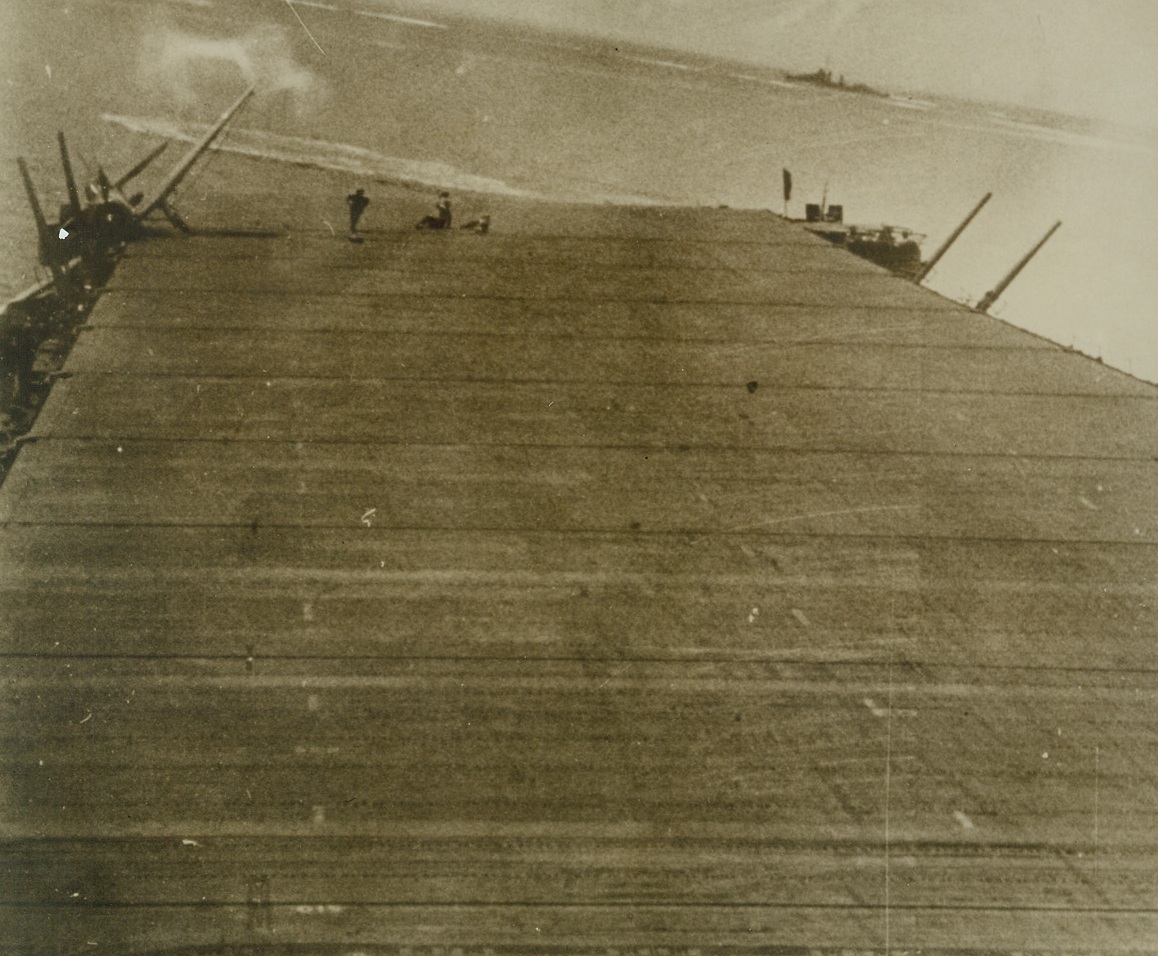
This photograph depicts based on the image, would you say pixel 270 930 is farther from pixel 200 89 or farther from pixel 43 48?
pixel 43 48

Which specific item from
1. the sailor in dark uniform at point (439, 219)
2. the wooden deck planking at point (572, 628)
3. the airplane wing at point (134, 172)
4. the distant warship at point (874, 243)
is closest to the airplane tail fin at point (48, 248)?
the airplane wing at point (134, 172)

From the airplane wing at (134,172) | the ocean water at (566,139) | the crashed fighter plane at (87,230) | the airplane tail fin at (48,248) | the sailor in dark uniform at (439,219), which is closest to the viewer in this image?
the airplane tail fin at (48,248)

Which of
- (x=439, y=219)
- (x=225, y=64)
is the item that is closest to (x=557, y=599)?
(x=439, y=219)

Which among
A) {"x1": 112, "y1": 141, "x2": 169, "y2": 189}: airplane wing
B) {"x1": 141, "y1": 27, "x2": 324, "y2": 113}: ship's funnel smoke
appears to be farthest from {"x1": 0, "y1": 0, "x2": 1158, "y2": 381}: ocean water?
{"x1": 112, "y1": 141, "x2": 169, "y2": 189}: airplane wing

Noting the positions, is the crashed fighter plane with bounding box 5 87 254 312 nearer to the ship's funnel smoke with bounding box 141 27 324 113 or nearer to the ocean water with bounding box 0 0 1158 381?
the ocean water with bounding box 0 0 1158 381

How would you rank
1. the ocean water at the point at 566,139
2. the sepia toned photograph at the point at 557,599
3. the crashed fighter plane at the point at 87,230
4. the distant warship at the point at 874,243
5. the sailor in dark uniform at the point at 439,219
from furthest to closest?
1. the ocean water at the point at 566,139
2. the distant warship at the point at 874,243
3. the sailor in dark uniform at the point at 439,219
4. the crashed fighter plane at the point at 87,230
5. the sepia toned photograph at the point at 557,599

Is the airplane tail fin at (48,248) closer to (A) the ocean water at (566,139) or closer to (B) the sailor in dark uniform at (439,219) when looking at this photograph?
(B) the sailor in dark uniform at (439,219)

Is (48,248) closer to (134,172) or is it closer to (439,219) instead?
(134,172)
